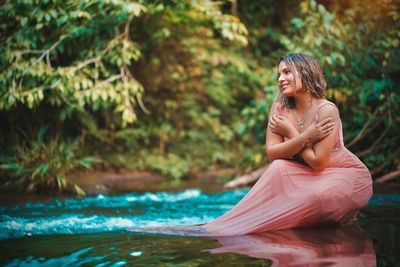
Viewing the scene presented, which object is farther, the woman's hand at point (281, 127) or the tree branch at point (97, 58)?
the tree branch at point (97, 58)

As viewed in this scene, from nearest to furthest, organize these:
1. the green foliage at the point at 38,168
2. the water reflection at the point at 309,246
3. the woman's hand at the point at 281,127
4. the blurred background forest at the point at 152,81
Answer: the water reflection at the point at 309,246 < the woman's hand at the point at 281,127 < the blurred background forest at the point at 152,81 < the green foliage at the point at 38,168

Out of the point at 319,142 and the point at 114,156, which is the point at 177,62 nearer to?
the point at 114,156

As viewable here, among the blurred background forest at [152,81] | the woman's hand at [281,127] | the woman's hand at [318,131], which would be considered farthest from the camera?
the blurred background forest at [152,81]

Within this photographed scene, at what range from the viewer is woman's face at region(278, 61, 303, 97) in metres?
2.75

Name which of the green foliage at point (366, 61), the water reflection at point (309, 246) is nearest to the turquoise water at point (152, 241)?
the water reflection at point (309, 246)

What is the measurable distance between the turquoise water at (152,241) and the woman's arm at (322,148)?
0.50 metres

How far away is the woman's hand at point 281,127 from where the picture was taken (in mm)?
2678

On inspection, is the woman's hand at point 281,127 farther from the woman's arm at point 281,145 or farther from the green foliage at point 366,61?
the green foliage at point 366,61

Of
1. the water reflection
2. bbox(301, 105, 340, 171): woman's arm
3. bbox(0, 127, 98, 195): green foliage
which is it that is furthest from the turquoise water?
bbox(0, 127, 98, 195): green foliage

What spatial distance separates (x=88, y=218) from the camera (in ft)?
11.1

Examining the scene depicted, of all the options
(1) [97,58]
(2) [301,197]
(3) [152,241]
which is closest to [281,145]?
(2) [301,197]

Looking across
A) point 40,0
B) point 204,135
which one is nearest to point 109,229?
point 40,0

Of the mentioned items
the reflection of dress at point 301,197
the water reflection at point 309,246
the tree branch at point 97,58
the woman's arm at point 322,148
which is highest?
the tree branch at point 97,58

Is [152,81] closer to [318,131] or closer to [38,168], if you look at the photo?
[38,168]
